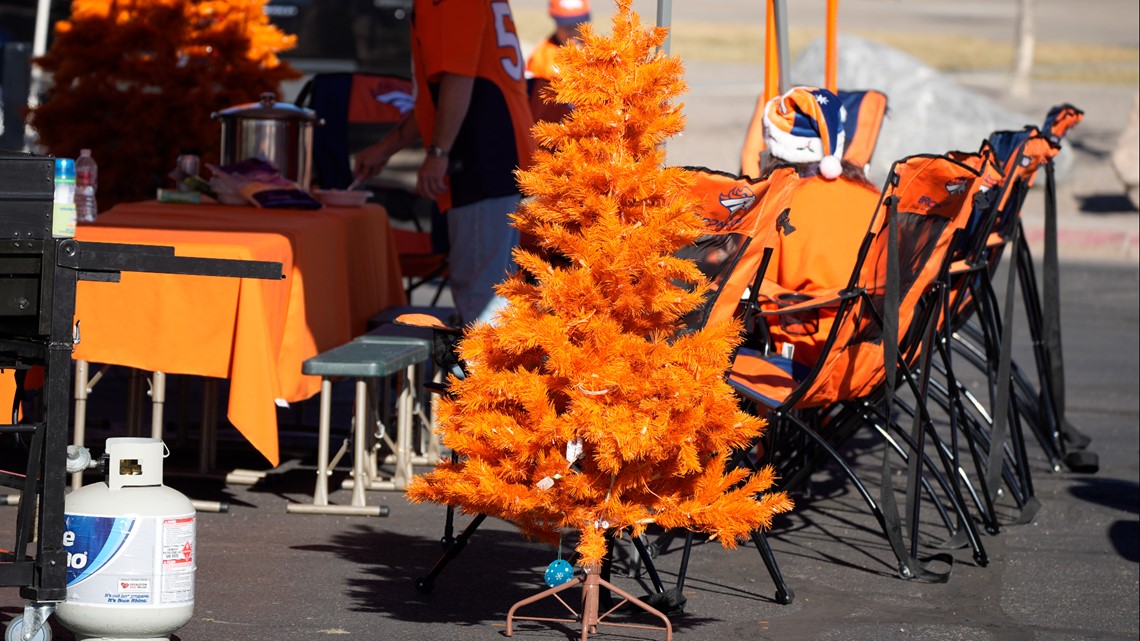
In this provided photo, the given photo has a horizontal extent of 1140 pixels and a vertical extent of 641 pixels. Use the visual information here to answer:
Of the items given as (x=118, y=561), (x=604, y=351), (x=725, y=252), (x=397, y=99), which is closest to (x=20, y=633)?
(x=118, y=561)

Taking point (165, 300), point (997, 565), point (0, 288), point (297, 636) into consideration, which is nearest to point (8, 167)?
point (0, 288)

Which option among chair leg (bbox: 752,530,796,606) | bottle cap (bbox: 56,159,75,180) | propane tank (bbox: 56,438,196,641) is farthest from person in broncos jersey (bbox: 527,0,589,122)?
propane tank (bbox: 56,438,196,641)

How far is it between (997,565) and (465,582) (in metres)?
1.76

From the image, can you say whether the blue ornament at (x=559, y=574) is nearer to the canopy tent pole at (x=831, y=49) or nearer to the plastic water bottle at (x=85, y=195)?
the plastic water bottle at (x=85, y=195)

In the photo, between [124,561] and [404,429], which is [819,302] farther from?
[124,561]

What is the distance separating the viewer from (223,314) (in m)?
5.20

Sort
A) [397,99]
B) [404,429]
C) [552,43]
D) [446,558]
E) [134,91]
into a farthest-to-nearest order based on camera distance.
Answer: [552,43] → [397,99] → [134,91] → [404,429] → [446,558]

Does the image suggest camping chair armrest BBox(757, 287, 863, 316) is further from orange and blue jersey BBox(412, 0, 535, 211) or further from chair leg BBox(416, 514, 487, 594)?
orange and blue jersey BBox(412, 0, 535, 211)

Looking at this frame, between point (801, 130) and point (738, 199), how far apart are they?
0.99m

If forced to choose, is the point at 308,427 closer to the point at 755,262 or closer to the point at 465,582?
the point at 465,582

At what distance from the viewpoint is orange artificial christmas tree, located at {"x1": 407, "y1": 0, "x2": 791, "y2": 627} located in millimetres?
3807

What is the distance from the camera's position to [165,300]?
5207mm

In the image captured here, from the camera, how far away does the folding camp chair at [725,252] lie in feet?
14.5

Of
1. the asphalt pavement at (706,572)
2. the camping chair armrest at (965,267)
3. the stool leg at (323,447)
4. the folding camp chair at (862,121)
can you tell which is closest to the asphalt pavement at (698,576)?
the asphalt pavement at (706,572)
